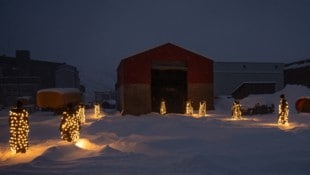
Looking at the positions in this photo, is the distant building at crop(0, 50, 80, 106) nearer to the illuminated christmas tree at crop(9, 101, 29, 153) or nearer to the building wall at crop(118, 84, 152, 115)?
the building wall at crop(118, 84, 152, 115)

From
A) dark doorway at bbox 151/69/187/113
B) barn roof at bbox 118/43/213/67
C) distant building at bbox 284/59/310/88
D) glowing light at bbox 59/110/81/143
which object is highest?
barn roof at bbox 118/43/213/67

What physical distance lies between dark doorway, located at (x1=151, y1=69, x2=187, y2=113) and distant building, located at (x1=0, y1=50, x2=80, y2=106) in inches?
1096

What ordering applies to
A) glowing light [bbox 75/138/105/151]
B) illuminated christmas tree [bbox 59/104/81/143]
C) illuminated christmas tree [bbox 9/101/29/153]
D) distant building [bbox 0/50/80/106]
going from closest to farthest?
illuminated christmas tree [bbox 9/101/29/153]
glowing light [bbox 75/138/105/151]
illuminated christmas tree [bbox 59/104/81/143]
distant building [bbox 0/50/80/106]

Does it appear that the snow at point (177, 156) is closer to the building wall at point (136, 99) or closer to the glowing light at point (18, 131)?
the glowing light at point (18, 131)

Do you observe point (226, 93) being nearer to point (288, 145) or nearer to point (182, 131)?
point (182, 131)

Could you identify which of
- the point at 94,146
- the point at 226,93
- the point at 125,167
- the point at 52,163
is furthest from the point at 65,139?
the point at 226,93

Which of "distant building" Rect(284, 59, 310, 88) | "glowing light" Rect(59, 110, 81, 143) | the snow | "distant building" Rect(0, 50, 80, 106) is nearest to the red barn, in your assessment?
"distant building" Rect(284, 59, 310, 88)

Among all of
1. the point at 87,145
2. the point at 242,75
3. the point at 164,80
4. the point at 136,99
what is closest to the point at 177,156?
the point at 87,145

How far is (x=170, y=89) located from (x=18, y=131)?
85.6 feet

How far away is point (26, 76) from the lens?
195 feet

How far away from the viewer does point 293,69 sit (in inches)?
1953

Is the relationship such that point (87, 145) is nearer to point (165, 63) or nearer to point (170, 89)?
point (165, 63)

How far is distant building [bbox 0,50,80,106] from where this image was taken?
5647 cm

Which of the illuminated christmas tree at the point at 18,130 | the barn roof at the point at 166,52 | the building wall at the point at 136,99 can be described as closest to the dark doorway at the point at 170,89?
the building wall at the point at 136,99
